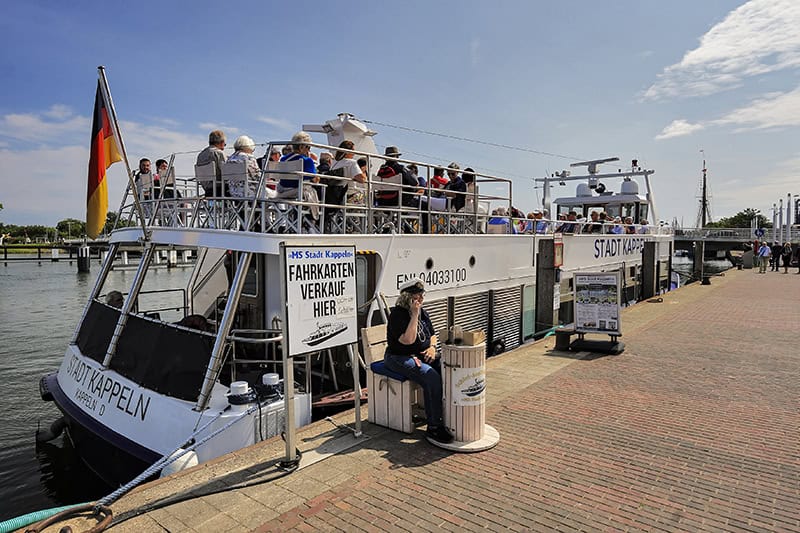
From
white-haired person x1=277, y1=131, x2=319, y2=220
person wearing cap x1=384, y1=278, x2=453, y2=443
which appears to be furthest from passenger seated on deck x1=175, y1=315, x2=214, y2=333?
person wearing cap x1=384, y1=278, x2=453, y2=443

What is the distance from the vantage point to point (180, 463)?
5258 millimetres

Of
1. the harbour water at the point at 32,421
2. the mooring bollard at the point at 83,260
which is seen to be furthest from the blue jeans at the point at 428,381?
the mooring bollard at the point at 83,260

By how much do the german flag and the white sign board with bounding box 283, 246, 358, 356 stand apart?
3.18 metres

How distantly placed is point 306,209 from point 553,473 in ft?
15.5

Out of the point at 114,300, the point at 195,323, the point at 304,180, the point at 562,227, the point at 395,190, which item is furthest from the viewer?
the point at 562,227

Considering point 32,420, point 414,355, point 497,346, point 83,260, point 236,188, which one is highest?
point 236,188

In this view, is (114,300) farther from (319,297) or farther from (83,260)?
(83,260)

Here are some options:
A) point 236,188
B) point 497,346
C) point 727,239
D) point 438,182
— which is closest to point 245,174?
point 236,188

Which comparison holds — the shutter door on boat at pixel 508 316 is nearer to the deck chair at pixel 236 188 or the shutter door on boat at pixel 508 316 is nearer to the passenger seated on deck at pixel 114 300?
the deck chair at pixel 236 188

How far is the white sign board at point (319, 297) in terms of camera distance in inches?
193

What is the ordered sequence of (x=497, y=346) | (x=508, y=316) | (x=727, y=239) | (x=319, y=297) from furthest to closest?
(x=727, y=239) < (x=508, y=316) < (x=497, y=346) < (x=319, y=297)

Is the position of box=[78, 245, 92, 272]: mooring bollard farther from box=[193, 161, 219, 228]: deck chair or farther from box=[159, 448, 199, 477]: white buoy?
box=[159, 448, 199, 477]: white buoy

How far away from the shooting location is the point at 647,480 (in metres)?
4.84

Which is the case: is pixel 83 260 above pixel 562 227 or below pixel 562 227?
below
